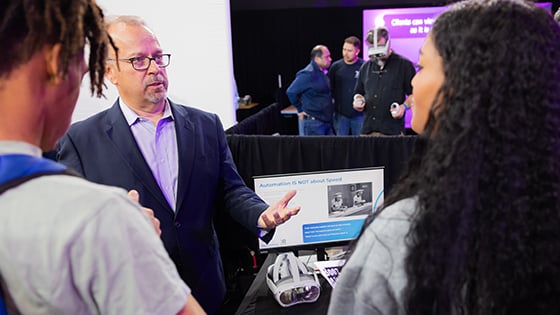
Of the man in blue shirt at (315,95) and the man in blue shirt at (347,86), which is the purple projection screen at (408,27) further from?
the man in blue shirt at (315,95)

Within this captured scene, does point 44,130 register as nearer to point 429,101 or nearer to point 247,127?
point 429,101

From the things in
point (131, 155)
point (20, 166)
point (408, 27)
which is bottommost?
point (131, 155)

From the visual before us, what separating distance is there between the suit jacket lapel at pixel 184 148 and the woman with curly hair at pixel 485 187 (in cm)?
113

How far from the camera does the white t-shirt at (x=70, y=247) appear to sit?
1.82ft

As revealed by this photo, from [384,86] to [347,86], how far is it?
1288 millimetres

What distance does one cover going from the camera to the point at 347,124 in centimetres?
593

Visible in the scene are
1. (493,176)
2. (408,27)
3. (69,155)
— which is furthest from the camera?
(408,27)

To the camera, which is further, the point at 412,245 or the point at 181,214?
the point at 181,214

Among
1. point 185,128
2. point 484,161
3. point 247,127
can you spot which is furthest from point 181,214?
point 247,127

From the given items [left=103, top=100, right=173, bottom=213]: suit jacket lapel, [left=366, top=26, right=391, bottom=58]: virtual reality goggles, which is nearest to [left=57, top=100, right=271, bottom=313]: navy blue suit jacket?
[left=103, top=100, right=173, bottom=213]: suit jacket lapel

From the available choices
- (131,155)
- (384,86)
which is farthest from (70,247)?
(384,86)

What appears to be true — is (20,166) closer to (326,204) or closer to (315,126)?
(326,204)

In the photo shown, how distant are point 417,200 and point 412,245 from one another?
0.08 meters

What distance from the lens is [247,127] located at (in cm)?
392
